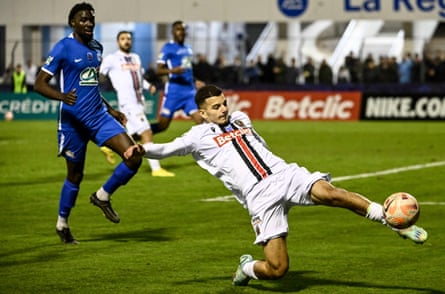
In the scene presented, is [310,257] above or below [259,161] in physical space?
below

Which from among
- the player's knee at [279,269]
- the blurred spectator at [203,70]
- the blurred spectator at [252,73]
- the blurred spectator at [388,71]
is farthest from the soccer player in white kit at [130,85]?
the blurred spectator at [252,73]

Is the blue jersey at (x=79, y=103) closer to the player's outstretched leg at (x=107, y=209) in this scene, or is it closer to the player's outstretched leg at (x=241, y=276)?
the player's outstretched leg at (x=107, y=209)

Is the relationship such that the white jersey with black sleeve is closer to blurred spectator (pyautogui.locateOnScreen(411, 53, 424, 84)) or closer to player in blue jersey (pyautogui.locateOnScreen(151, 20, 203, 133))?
player in blue jersey (pyautogui.locateOnScreen(151, 20, 203, 133))

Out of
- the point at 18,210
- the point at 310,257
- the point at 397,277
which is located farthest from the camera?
the point at 18,210

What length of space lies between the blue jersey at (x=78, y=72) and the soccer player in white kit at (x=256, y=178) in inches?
97.3

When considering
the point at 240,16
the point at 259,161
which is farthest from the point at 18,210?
the point at 240,16

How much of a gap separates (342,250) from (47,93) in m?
3.27

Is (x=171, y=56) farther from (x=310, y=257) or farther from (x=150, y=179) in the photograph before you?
(x=310, y=257)

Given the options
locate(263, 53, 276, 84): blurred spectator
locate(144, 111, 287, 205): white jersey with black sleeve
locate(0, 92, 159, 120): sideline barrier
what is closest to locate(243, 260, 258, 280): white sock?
locate(144, 111, 287, 205): white jersey with black sleeve

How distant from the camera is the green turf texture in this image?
32.8 feet

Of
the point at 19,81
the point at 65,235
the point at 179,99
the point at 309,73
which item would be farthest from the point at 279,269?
the point at 19,81

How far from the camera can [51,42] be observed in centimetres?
4856

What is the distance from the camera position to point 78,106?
1223 cm

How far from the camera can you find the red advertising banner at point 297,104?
38625mm
